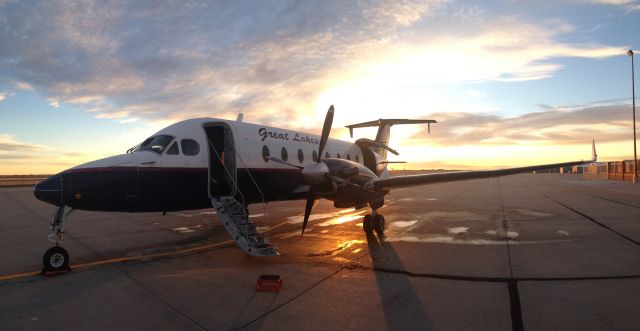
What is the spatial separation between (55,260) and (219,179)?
479 centimetres

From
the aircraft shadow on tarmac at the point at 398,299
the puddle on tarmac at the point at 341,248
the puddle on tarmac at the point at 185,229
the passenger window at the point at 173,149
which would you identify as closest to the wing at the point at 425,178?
the puddle on tarmac at the point at 341,248

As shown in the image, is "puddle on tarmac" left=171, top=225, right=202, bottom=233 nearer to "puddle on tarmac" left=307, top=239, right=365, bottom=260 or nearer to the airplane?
the airplane

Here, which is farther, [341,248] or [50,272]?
[341,248]

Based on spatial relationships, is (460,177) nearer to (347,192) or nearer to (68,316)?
(347,192)

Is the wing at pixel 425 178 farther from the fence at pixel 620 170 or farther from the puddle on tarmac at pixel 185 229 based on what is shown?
the fence at pixel 620 170

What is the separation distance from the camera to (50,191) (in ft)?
28.0

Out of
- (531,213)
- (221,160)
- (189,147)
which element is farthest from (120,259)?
(531,213)

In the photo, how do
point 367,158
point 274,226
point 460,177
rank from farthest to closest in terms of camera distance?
point 367,158
point 274,226
point 460,177

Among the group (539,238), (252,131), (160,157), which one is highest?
(252,131)

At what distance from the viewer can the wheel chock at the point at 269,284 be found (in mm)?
6903

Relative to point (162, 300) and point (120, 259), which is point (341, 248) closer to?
point (162, 300)

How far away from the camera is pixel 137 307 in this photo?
20.2 ft

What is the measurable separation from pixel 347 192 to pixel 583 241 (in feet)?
24.9

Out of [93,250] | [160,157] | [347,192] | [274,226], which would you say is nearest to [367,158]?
[274,226]
